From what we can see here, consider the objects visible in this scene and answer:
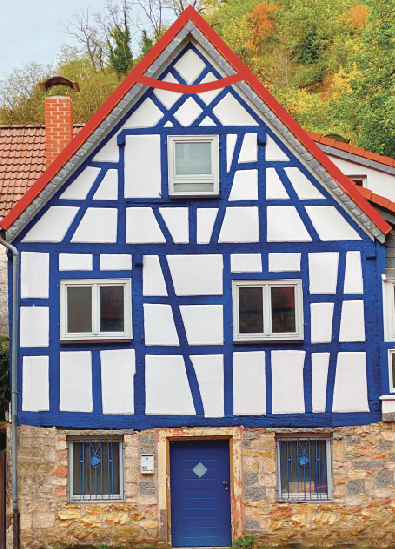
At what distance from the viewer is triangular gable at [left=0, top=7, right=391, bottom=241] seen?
10.8 meters

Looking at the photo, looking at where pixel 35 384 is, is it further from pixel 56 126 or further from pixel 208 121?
pixel 56 126

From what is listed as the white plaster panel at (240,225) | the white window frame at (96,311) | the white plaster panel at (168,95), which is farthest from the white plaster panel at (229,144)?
the white window frame at (96,311)

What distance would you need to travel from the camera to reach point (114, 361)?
429 inches

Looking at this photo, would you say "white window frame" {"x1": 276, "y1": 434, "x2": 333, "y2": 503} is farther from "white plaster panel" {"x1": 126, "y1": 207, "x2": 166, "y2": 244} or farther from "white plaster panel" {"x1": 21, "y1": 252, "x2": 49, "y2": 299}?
"white plaster panel" {"x1": 21, "y1": 252, "x2": 49, "y2": 299}

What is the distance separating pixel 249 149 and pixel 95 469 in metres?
5.49

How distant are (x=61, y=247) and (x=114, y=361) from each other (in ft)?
6.32

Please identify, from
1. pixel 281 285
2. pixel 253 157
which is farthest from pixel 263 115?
pixel 281 285

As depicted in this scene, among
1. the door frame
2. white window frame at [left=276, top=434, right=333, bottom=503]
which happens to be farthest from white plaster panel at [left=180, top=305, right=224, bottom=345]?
white window frame at [left=276, top=434, right=333, bottom=503]

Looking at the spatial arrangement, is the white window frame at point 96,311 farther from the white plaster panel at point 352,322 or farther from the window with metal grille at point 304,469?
the white plaster panel at point 352,322

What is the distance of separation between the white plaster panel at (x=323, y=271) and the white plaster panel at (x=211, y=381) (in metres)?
1.85

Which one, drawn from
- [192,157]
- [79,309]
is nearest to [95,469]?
[79,309]

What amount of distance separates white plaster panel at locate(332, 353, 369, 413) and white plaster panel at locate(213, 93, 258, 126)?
153 inches

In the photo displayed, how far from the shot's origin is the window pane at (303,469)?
10984mm

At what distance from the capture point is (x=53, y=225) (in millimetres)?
10992
